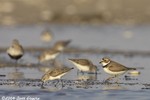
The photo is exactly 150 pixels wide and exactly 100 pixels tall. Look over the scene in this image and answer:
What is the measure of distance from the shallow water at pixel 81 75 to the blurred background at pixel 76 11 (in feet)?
32.1

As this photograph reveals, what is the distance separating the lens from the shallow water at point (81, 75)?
1725cm

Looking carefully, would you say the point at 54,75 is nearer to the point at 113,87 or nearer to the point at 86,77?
the point at 113,87

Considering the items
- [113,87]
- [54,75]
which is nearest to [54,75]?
[54,75]

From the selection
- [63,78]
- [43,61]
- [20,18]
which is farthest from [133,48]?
[20,18]

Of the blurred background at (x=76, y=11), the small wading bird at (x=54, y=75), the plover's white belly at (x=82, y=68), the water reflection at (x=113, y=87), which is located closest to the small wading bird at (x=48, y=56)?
the plover's white belly at (x=82, y=68)

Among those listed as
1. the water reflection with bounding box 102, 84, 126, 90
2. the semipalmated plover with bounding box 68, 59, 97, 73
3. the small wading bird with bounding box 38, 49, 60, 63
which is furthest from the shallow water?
the small wading bird with bounding box 38, 49, 60, 63

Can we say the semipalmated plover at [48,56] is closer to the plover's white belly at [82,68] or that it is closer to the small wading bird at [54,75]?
the plover's white belly at [82,68]

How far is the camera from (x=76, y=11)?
48844 millimetres

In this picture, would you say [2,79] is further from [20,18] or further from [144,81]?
[20,18]

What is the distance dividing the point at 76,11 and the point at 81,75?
28.2m

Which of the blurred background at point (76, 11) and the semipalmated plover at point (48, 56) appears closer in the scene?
the semipalmated plover at point (48, 56)

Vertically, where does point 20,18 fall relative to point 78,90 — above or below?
above

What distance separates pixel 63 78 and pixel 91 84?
159cm

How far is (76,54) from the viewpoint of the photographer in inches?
1067
